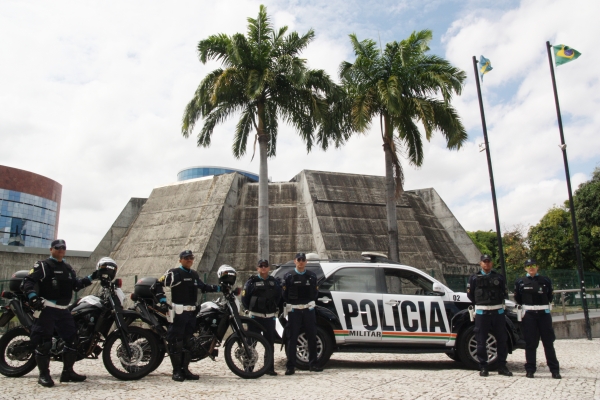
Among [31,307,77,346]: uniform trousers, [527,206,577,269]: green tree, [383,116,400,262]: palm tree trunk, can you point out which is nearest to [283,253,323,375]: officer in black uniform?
[31,307,77,346]: uniform trousers

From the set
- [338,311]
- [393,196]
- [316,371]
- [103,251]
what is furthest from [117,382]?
[103,251]

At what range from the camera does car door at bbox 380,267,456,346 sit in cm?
855

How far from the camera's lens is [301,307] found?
26.5ft

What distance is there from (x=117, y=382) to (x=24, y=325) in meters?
1.66

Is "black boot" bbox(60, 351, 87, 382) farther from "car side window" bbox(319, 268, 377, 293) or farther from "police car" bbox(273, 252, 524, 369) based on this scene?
"car side window" bbox(319, 268, 377, 293)

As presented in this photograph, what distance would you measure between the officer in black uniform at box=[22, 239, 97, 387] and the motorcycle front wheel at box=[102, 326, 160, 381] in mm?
459

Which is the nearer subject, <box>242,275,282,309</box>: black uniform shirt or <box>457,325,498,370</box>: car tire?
<box>242,275,282,309</box>: black uniform shirt

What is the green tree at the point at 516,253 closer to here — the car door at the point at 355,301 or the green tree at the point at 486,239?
the green tree at the point at 486,239

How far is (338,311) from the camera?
8.55 meters

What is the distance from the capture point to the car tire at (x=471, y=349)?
27.5 feet

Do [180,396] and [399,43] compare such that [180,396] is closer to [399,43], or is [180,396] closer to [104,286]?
[104,286]

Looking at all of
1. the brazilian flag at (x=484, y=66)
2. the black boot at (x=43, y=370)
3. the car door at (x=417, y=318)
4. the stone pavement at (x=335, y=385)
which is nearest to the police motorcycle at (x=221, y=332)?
the stone pavement at (x=335, y=385)

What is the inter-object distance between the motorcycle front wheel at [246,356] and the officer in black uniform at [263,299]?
0.59 meters

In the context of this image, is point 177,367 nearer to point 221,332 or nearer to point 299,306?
point 221,332
